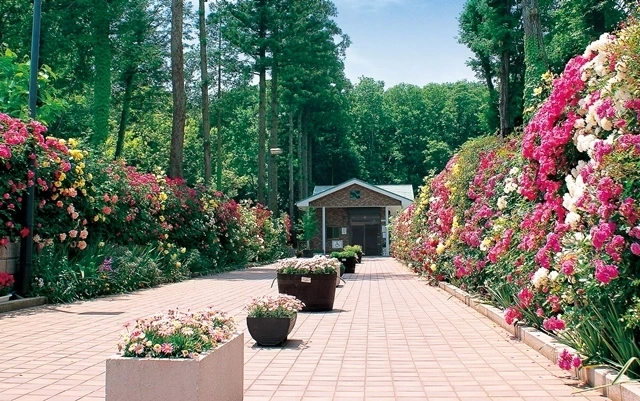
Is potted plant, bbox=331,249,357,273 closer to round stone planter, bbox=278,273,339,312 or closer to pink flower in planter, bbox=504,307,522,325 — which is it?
round stone planter, bbox=278,273,339,312

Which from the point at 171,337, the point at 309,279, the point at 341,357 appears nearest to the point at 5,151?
the point at 309,279

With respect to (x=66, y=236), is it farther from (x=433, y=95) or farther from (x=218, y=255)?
(x=433, y=95)

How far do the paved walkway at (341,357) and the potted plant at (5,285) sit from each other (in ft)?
2.13

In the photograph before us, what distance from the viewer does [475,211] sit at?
40.1 feet

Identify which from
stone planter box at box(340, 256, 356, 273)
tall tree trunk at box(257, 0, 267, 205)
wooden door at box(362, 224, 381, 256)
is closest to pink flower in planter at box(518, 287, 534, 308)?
stone planter box at box(340, 256, 356, 273)

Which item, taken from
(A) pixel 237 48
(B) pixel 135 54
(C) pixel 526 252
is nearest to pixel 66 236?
(C) pixel 526 252

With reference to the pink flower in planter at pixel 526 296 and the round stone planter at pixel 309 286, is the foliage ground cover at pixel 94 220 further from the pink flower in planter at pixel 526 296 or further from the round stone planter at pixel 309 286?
the pink flower in planter at pixel 526 296

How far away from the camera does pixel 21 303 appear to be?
11.0m

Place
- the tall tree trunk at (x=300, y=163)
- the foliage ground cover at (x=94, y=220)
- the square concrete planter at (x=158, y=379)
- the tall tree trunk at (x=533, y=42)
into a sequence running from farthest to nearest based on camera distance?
the tall tree trunk at (x=300, y=163), the tall tree trunk at (x=533, y=42), the foliage ground cover at (x=94, y=220), the square concrete planter at (x=158, y=379)

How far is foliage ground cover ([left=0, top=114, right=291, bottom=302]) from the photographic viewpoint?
11570 mm

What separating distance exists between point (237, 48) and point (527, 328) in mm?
31218

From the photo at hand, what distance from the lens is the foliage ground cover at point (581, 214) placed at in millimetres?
5117

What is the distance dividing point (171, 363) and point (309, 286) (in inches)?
280

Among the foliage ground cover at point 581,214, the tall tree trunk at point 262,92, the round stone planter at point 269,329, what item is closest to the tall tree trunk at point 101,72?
the tall tree trunk at point 262,92
